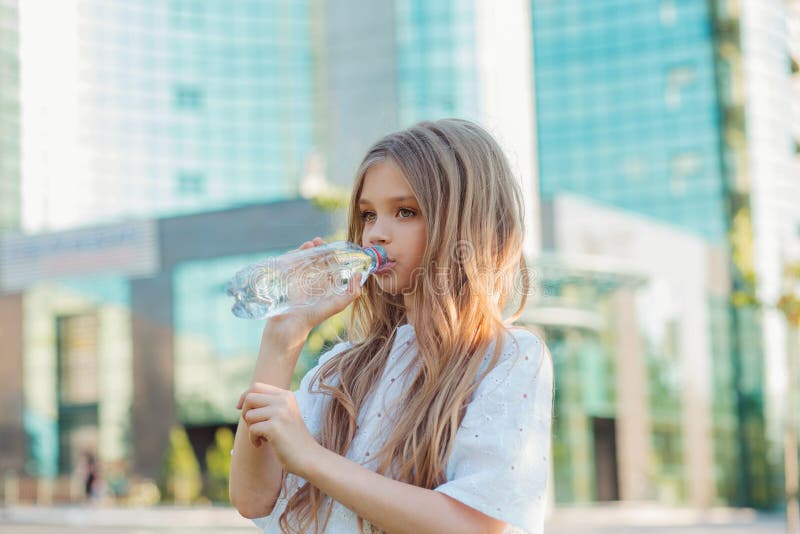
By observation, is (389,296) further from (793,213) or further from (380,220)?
(793,213)

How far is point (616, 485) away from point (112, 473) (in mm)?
15003

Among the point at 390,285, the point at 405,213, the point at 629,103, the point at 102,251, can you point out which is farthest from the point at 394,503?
the point at 629,103

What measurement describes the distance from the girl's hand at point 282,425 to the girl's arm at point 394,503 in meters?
0.02

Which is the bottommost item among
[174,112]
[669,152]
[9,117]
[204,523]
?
[204,523]

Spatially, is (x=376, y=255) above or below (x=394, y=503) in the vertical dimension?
above

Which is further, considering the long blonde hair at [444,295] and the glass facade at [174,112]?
the glass facade at [174,112]

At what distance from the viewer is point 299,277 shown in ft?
7.35

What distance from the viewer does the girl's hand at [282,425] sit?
188 cm

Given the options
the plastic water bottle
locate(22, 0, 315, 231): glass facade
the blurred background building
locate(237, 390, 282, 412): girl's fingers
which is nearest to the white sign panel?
the blurred background building

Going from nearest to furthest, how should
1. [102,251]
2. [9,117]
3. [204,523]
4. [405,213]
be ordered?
[405,213] → [204,523] → [102,251] → [9,117]

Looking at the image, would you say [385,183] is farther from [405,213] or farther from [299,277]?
[299,277]

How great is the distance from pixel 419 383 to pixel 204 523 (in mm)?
20741

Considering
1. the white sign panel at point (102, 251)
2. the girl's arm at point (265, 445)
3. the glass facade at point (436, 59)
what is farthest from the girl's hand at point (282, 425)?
the glass facade at point (436, 59)

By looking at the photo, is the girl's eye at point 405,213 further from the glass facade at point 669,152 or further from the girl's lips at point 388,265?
the glass facade at point 669,152
